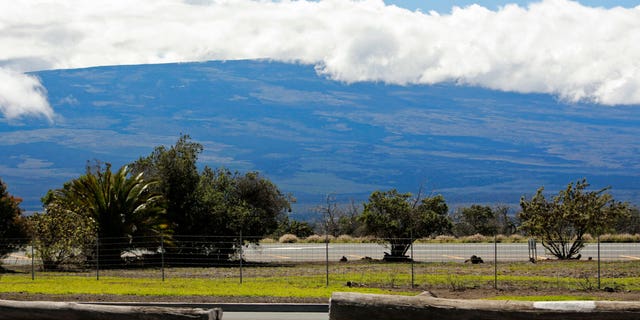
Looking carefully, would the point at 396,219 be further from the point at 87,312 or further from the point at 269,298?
the point at 87,312

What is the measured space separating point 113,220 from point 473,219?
41.4 m

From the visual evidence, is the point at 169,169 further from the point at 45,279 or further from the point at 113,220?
the point at 45,279

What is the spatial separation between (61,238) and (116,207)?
107 inches

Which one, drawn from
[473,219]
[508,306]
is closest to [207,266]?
[508,306]

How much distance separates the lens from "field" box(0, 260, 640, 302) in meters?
21.6

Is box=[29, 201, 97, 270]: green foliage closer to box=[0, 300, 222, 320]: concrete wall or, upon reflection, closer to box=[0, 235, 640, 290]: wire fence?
box=[0, 235, 640, 290]: wire fence

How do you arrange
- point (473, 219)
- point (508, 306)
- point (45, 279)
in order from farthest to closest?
point (473, 219), point (45, 279), point (508, 306)

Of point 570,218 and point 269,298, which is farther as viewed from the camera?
point 570,218

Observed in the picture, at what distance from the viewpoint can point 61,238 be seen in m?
31.9

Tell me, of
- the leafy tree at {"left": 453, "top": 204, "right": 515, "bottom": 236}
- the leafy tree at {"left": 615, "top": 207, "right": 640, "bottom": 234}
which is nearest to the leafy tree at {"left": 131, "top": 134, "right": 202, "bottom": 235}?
the leafy tree at {"left": 453, "top": 204, "right": 515, "bottom": 236}

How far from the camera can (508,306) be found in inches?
309

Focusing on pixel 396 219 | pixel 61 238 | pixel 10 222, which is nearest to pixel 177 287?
pixel 61 238

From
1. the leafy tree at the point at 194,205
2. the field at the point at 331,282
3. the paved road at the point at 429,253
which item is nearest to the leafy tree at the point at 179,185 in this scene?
the leafy tree at the point at 194,205

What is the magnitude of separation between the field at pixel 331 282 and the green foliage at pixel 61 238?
1.04 metres
